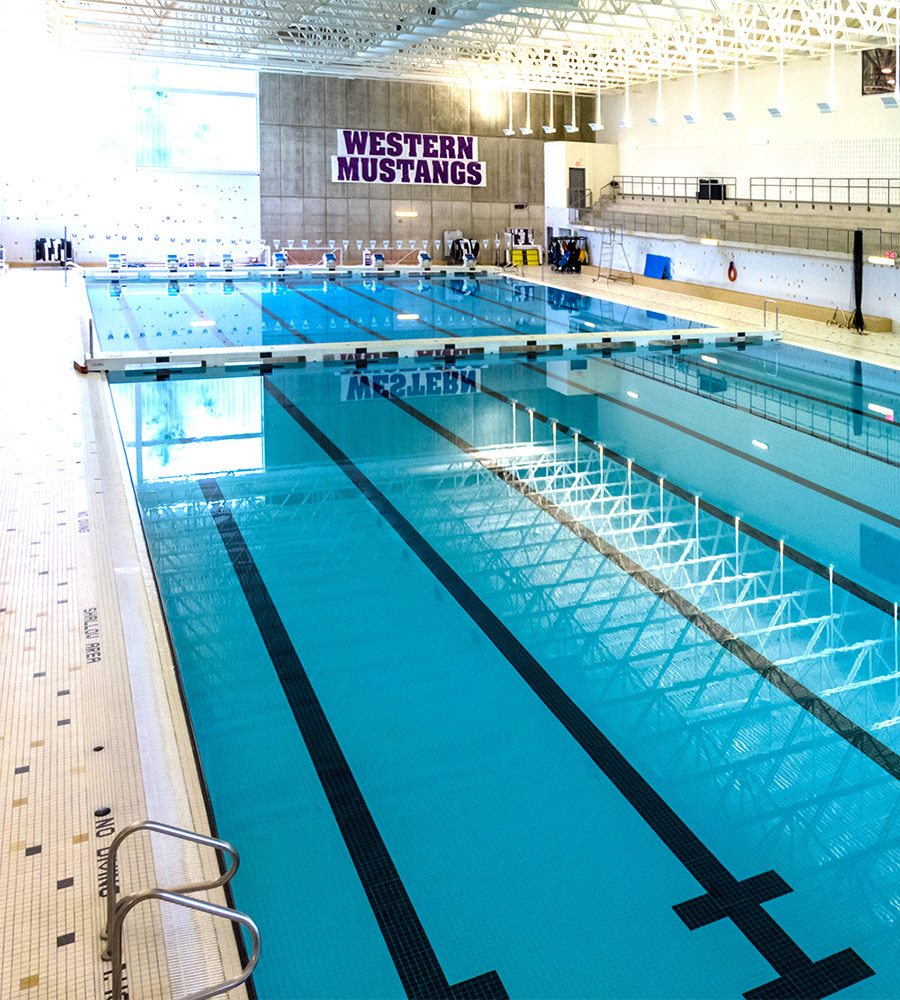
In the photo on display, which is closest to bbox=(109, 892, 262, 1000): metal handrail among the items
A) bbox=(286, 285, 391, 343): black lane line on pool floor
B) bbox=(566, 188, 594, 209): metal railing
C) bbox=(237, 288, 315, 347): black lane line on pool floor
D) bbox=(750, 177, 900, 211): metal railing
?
bbox=(237, 288, 315, 347): black lane line on pool floor

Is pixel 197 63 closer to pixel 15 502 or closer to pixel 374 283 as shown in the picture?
pixel 374 283

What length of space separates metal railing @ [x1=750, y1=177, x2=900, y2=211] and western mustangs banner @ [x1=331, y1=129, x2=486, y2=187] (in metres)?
9.31

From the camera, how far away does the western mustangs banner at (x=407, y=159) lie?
26.3 metres

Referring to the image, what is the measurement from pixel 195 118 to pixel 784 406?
2046 centimetres

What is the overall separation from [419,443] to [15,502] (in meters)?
3.69

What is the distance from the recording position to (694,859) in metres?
3.16

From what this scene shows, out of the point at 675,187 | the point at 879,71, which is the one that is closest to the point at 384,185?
the point at 675,187

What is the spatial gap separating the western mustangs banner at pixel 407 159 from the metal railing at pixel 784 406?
1597 cm

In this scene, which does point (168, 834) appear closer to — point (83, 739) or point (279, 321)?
point (83, 739)

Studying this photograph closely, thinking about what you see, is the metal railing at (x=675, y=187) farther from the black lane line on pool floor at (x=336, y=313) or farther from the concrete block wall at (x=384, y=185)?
the black lane line on pool floor at (x=336, y=313)

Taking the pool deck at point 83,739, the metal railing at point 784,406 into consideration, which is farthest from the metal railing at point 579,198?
the pool deck at point 83,739

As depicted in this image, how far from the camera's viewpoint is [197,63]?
24.0 meters

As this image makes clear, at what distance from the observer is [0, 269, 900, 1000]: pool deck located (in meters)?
2.42

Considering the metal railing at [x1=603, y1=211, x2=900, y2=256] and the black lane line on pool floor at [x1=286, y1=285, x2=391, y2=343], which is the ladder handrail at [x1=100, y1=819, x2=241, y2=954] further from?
the metal railing at [x1=603, y1=211, x2=900, y2=256]
